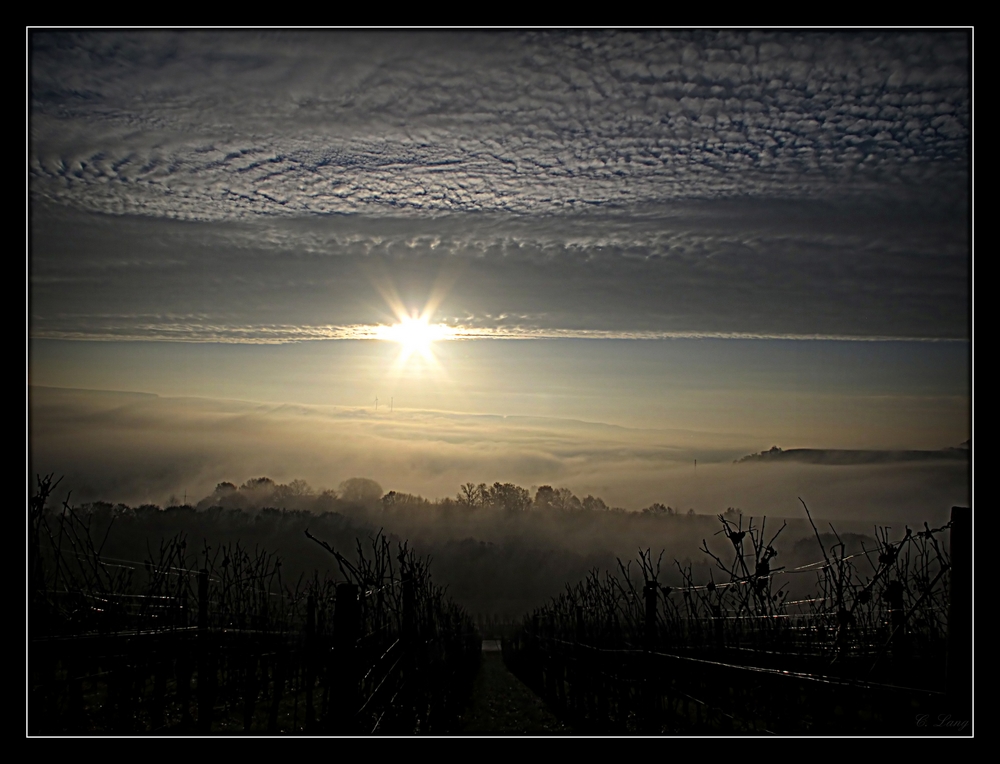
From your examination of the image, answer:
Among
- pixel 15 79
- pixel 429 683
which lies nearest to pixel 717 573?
pixel 429 683

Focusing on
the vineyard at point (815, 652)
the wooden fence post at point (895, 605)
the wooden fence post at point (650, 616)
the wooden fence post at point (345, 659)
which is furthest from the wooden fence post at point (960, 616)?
the wooden fence post at point (650, 616)

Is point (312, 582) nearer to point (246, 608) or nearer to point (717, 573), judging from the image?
point (246, 608)

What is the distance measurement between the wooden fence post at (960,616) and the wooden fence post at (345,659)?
10.2 ft

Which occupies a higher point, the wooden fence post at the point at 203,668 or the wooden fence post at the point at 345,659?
the wooden fence post at the point at 345,659

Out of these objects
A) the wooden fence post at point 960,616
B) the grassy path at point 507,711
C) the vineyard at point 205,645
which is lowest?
the grassy path at point 507,711

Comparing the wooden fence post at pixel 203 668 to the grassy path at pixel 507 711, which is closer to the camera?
→ the wooden fence post at pixel 203 668

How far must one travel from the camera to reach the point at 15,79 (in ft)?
12.5

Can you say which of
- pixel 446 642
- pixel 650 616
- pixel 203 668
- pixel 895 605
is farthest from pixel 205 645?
pixel 895 605

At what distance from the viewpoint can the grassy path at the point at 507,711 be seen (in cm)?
931

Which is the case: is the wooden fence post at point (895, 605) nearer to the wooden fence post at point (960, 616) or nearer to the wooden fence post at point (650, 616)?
the wooden fence post at point (650, 616)

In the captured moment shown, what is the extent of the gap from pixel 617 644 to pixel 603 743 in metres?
6.33

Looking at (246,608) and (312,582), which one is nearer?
(246,608)

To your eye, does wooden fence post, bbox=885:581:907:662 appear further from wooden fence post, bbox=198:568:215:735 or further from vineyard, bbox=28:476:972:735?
wooden fence post, bbox=198:568:215:735

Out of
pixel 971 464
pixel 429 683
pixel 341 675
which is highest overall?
pixel 971 464
